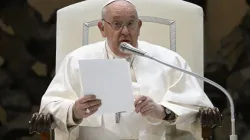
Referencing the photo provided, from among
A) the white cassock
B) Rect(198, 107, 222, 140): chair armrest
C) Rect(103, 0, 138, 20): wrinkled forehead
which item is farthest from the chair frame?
Rect(103, 0, 138, 20): wrinkled forehead

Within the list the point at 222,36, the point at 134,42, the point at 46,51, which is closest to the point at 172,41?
the point at 134,42

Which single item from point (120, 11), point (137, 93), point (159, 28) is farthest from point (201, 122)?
point (159, 28)

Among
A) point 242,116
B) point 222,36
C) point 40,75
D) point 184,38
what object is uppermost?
point 184,38

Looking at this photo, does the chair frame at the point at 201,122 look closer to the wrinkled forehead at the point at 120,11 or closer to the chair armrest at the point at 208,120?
the chair armrest at the point at 208,120

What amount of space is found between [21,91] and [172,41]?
1.40 metres

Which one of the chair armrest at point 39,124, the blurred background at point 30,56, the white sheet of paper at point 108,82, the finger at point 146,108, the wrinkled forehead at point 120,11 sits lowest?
the blurred background at point 30,56

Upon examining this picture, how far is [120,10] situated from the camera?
112 inches

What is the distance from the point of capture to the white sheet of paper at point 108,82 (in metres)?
2.41

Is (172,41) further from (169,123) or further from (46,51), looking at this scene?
(46,51)

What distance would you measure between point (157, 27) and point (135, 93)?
0.57 meters

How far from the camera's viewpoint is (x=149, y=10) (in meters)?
3.38

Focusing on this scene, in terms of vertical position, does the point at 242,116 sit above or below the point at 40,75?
below

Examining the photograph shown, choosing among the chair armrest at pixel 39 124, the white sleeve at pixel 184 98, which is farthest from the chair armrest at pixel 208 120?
the chair armrest at pixel 39 124

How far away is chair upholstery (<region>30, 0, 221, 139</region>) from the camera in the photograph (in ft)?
10.8
